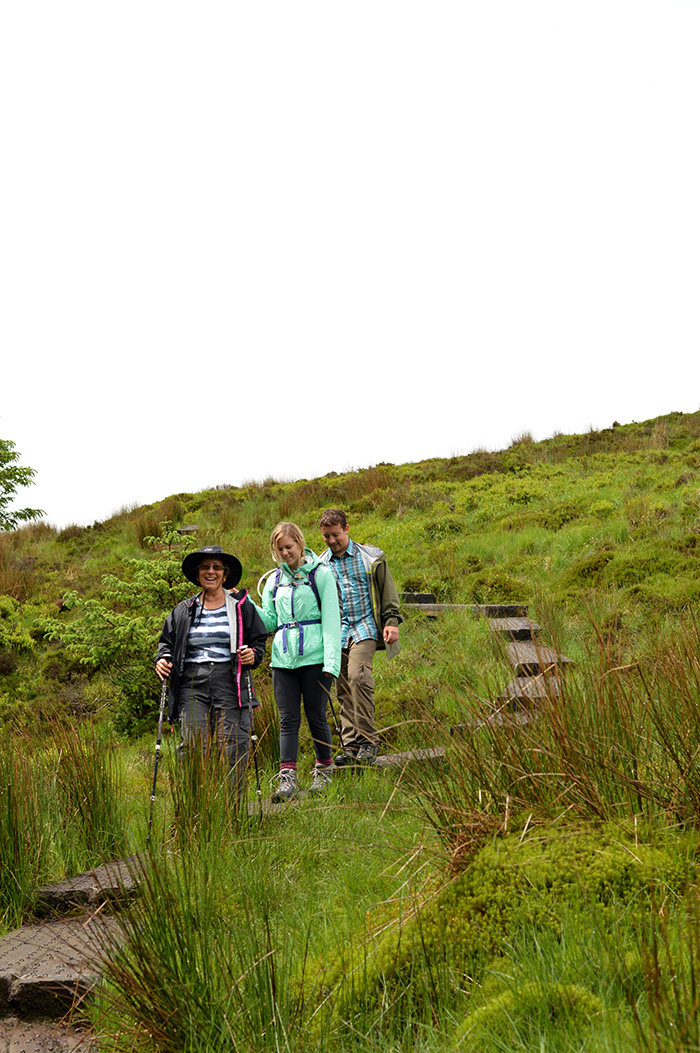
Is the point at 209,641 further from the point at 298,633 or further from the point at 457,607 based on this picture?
the point at 457,607

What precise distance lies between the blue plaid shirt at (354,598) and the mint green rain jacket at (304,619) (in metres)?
0.70

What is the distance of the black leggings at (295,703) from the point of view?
557cm

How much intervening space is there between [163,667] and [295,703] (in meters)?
1.18

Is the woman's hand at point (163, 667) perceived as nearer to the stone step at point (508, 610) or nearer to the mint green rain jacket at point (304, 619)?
the mint green rain jacket at point (304, 619)

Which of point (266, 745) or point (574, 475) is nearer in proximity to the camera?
point (266, 745)

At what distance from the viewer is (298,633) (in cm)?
555

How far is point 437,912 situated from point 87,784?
9.52 ft

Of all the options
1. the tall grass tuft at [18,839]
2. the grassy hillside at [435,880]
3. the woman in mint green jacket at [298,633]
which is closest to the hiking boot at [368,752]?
the grassy hillside at [435,880]

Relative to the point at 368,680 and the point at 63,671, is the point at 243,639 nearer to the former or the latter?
the point at 368,680

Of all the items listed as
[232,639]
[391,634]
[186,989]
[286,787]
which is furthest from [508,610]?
[186,989]

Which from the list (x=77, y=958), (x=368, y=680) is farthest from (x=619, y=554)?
(x=77, y=958)

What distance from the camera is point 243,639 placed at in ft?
17.1

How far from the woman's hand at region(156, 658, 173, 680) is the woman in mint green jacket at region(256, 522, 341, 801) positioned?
863 millimetres

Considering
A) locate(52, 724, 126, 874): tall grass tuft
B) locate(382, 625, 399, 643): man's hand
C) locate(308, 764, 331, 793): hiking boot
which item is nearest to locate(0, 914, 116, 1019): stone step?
locate(52, 724, 126, 874): tall grass tuft
